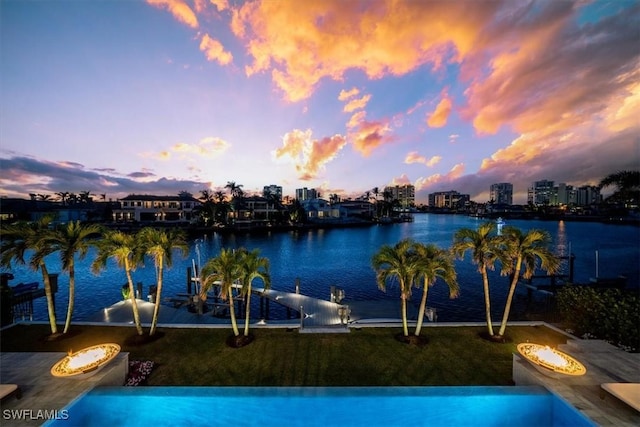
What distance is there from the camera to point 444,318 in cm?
2089

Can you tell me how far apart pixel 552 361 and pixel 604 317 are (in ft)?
18.2

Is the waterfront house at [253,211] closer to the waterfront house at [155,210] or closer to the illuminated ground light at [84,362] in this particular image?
the waterfront house at [155,210]

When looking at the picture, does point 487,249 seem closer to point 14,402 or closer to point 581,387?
point 581,387

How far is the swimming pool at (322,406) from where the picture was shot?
7785 mm

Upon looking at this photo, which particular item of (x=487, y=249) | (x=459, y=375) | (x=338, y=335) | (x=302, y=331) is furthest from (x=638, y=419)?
(x=302, y=331)

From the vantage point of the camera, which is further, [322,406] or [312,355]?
[312,355]

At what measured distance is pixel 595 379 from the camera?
27.0 ft

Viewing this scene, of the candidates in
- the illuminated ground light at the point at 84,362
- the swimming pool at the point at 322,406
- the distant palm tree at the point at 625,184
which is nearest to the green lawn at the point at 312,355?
the swimming pool at the point at 322,406

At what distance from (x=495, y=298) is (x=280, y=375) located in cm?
2456

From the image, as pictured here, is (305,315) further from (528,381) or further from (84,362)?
(528,381)

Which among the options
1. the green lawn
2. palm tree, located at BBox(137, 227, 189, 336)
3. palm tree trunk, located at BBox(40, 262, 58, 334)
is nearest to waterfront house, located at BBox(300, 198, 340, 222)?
palm tree, located at BBox(137, 227, 189, 336)

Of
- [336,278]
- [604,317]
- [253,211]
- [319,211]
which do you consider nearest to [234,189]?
[253,211]

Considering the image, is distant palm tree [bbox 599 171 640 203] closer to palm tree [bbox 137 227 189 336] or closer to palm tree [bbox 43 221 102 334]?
palm tree [bbox 137 227 189 336]

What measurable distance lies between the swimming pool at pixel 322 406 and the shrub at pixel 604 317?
19.7 ft
